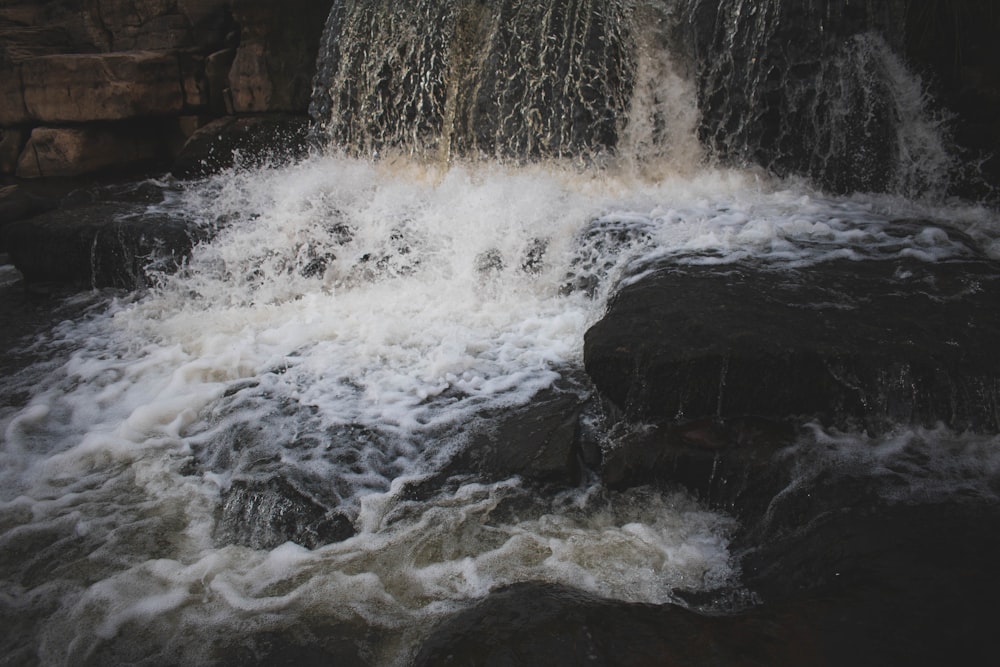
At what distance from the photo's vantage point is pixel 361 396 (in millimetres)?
4184

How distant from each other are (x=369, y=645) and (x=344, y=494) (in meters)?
0.97

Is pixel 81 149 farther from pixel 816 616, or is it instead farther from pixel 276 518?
pixel 816 616

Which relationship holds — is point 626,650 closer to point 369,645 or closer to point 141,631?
point 369,645

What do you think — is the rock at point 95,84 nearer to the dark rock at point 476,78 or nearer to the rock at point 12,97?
the rock at point 12,97

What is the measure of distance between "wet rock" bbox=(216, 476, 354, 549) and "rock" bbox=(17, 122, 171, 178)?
7.23 m

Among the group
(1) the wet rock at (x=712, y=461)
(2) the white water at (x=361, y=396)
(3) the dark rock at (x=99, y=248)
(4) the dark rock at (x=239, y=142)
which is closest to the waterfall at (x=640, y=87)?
(2) the white water at (x=361, y=396)

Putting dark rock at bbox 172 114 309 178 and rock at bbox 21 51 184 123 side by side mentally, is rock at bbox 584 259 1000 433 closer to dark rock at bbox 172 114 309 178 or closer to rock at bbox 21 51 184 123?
dark rock at bbox 172 114 309 178

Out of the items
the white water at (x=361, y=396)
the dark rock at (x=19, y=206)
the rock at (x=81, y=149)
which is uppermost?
the rock at (x=81, y=149)

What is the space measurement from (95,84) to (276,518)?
24.8 feet

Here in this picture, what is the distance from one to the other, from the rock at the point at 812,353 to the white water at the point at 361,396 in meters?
0.48

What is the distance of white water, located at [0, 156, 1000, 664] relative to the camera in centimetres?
284

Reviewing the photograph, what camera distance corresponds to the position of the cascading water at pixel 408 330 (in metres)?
2.88

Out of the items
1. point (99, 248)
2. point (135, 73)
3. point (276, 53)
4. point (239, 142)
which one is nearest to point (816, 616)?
point (99, 248)

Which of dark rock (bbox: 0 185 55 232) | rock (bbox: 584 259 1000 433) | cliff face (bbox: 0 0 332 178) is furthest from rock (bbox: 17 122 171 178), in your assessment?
rock (bbox: 584 259 1000 433)
